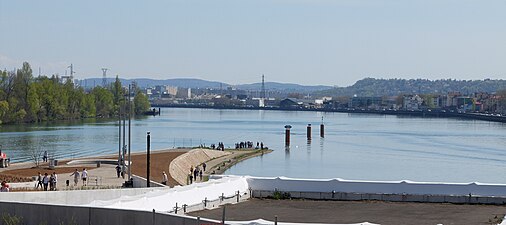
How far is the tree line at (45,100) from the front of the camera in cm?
12188

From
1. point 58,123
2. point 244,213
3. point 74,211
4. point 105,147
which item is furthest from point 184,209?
point 58,123

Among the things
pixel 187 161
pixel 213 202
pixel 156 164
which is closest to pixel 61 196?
pixel 213 202

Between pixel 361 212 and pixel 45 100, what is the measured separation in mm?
117126

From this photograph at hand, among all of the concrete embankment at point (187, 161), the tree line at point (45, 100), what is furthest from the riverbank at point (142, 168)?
the tree line at point (45, 100)

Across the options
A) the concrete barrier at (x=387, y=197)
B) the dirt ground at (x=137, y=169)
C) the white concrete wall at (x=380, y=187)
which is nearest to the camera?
the concrete barrier at (x=387, y=197)

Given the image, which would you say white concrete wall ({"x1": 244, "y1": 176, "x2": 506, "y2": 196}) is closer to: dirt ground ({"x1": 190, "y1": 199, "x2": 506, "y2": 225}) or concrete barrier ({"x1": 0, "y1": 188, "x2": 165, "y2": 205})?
dirt ground ({"x1": 190, "y1": 199, "x2": 506, "y2": 225})

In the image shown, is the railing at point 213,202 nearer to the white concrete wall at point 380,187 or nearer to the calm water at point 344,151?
the white concrete wall at point 380,187

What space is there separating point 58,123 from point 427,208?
114 meters

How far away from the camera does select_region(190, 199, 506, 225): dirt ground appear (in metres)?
17.9

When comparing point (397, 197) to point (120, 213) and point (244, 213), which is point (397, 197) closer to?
point (244, 213)

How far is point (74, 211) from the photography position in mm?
16078

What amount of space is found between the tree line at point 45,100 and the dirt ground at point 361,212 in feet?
286

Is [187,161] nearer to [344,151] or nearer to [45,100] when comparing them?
[344,151]

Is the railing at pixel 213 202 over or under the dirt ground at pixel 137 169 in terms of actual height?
over
